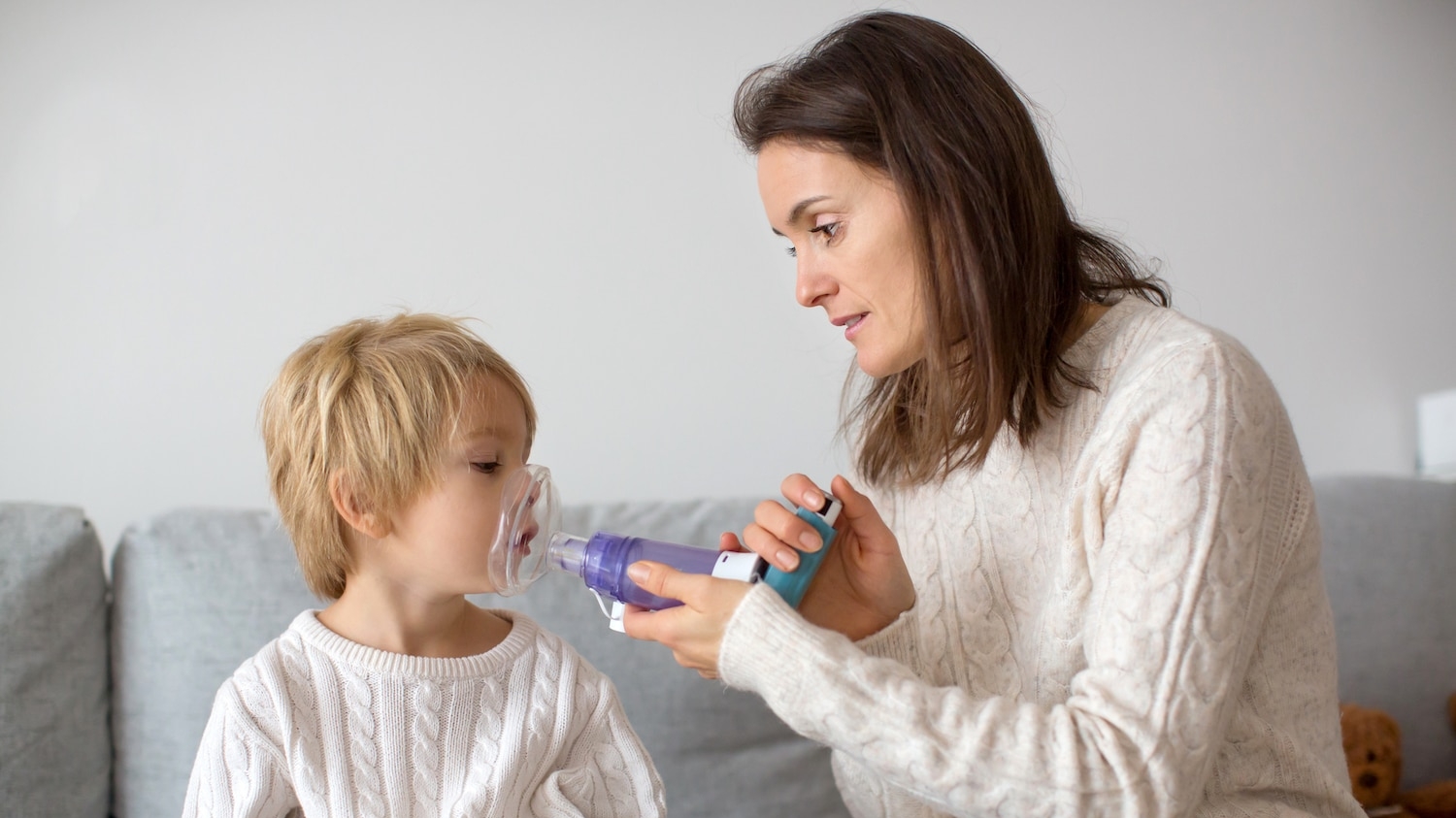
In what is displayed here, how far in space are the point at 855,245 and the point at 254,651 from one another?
940 mm

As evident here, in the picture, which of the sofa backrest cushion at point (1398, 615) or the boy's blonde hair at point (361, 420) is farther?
the sofa backrest cushion at point (1398, 615)

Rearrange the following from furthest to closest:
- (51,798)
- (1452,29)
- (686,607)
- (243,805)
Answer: (1452,29) → (51,798) → (243,805) → (686,607)

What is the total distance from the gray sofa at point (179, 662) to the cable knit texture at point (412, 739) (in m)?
0.30

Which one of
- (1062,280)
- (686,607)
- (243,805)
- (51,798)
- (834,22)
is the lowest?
(51,798)

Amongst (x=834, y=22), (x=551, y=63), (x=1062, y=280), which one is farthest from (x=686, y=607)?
(x=834, y=22)

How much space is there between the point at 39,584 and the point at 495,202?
855 millimetres

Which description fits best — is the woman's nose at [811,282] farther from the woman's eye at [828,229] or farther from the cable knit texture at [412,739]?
the cable knit texture at [412,739]

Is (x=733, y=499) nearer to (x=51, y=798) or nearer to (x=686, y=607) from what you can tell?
(x=686, y=607)

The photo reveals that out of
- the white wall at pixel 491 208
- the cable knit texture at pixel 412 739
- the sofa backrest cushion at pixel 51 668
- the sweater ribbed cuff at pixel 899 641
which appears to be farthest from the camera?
the white wall at pixel 491 208

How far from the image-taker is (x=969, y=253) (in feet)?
3.46

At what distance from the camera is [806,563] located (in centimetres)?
96

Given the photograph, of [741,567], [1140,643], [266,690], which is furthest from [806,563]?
[266,690]

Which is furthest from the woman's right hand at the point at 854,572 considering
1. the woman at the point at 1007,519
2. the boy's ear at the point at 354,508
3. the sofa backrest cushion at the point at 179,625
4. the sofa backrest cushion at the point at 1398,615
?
the sofa backrest cushion at the point at 1398,615

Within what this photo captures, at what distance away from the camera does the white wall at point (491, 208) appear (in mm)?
1640
